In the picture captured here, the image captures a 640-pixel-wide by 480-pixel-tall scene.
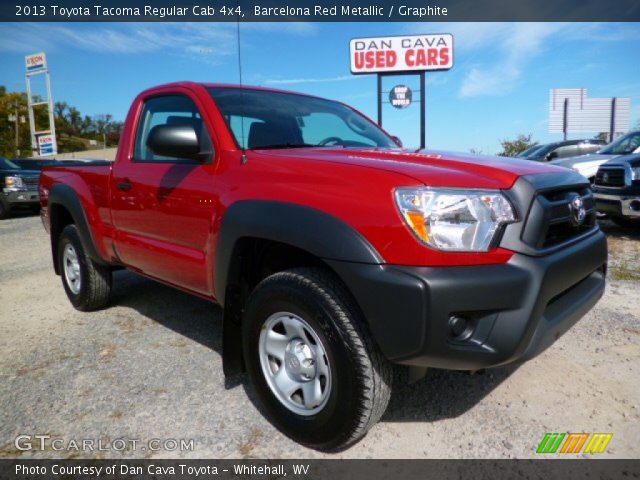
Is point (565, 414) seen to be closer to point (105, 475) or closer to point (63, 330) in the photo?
point (105, 475)

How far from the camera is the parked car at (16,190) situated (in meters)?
11.4

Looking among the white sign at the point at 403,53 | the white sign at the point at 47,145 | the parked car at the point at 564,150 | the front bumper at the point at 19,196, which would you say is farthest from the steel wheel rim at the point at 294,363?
the white sign at the point at 47,145

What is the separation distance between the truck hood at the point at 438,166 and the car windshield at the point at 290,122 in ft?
1.13

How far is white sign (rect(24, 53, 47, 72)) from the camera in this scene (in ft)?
152

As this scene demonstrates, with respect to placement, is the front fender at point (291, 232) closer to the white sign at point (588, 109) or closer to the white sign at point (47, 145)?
the white sign at point (588, 109)

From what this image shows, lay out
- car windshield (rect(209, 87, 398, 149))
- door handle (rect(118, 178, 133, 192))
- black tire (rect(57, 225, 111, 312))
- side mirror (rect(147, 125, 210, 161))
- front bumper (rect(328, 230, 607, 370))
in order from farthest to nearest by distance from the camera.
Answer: black tire (rect(57, 225, 111, 312)) → door handle (rect(118, 178, 133, 192)) → car windshield (rect(209, 87, 398, 149)) → side mirror (rect(147, 125, 210, 161)) → front bumper (rect(328, 230, 607, 370))

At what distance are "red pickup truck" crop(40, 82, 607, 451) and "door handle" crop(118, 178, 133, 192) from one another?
0.97ft

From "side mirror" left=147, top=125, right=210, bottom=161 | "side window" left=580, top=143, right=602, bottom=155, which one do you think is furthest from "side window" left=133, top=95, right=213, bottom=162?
"side window" left=580, top=143, right=602, bottom=155

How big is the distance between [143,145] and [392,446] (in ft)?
8.39

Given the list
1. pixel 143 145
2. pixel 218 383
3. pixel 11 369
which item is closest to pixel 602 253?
pixel 218 383

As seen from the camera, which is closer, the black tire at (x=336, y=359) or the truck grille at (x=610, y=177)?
the black tire at (x=336, y=359)

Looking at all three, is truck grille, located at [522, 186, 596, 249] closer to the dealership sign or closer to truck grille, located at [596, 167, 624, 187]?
truck grille, located at [596, 167, 624, 187]

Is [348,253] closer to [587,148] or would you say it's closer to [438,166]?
[438,166]

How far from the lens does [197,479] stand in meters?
1.93
